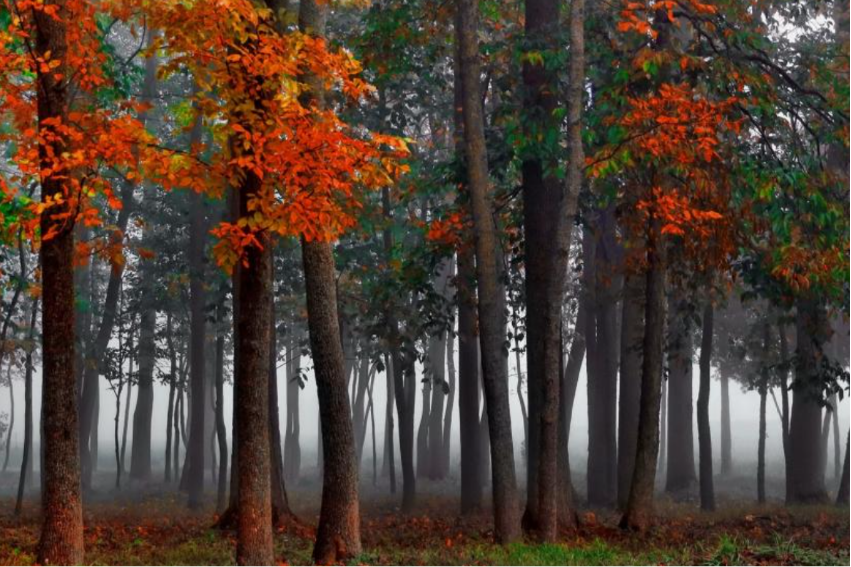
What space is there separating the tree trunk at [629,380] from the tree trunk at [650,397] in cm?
295

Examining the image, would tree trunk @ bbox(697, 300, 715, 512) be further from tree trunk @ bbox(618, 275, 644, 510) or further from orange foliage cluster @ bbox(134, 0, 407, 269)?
orange foliage cluster @ bbox(134, 0, 407, 269)

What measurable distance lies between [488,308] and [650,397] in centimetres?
326

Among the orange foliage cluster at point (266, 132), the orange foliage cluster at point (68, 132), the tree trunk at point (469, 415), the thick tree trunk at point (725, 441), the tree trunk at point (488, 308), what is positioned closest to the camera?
the orange foliage cluster at point (266, 132)

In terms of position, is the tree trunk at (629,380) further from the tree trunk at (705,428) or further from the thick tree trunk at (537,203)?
the thick tree trunk at (537,203)

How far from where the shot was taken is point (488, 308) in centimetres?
1527

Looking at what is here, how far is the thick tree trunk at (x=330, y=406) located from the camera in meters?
12.9

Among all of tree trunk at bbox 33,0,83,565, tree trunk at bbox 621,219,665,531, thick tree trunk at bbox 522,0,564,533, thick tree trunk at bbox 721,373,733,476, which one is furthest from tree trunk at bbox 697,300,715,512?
thick tree trunk at bbox 721,373,733,476

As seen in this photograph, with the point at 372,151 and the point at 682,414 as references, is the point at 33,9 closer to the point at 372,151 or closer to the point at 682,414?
the point at 372,151

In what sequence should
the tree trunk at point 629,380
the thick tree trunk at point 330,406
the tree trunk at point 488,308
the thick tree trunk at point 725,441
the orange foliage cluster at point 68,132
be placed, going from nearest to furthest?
1. the orange foliage cluster at point 68,132
2. the thick tree trunk at point 330,406
3. the tree trunk at point 488,308
4. the tree trunk at point 629,380
5. the thick tree trunk at point 725,441

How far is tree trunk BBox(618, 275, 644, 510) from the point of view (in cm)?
2066

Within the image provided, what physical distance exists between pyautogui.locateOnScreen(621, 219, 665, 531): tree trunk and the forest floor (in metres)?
0.44

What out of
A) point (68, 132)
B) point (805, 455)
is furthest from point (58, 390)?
point (805, 455)

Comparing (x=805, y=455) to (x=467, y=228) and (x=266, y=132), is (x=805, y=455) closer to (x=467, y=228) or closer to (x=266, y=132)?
(x=467, y=228)

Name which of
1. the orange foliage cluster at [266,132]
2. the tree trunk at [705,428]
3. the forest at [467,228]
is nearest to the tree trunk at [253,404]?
the forest at [467,228]
